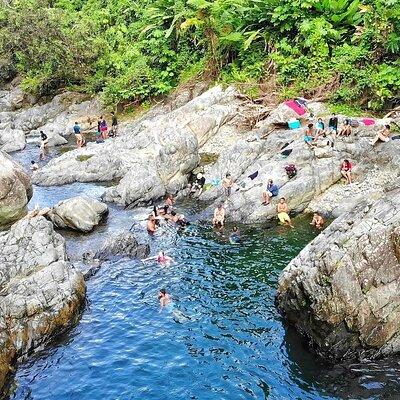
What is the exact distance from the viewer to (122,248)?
955 inches

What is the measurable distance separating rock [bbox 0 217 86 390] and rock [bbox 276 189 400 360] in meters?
8.83

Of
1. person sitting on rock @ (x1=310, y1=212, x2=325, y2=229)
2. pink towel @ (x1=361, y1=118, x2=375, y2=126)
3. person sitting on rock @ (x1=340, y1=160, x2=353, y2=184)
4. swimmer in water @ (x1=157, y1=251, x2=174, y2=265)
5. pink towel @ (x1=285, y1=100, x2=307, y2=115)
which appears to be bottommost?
person sitting on rock @ (x1=310, y1=212, x2=325, y2=229)

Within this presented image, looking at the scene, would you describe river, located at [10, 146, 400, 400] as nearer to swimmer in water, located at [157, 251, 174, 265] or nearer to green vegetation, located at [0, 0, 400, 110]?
swimmer in water, located at [157, 251, 174, 265]

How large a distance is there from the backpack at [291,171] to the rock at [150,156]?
764cm

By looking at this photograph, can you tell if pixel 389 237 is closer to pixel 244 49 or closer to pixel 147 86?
pixel 244 49

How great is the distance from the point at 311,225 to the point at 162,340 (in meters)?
12.1

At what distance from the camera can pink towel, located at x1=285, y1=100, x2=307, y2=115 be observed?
114ft

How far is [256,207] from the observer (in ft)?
91.6

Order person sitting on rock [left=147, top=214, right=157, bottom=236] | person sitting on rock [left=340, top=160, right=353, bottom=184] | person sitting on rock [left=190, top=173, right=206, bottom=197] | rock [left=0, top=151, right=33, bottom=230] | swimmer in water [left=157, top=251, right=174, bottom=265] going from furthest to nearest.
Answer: person sitting on rock [left=190, top=173, right=206, bottom=197]
person sitting on rock [left=340, top=160, right=353, bottom=184]
person sitting on rock [left=147, top=214, right=157, bottom=236]
rock [left=0, top=151, right=33, bottom=230]
swimmer in water [left=157, top=251, right=174, bottom=265]

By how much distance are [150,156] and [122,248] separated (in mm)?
11784

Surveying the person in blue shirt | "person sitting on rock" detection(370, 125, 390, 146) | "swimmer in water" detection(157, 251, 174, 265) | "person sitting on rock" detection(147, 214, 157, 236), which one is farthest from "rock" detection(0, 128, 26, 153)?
"person sitting on rock" detection(370, 125, 390, 146)

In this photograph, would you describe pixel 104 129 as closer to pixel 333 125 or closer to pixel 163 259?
pixel 333 125

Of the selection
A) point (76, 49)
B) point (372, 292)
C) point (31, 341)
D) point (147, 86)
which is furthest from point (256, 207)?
point (76, 49)

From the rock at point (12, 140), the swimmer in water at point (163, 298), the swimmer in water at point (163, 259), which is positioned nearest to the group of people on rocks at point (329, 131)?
the swimmer in water at point (163, 259)
